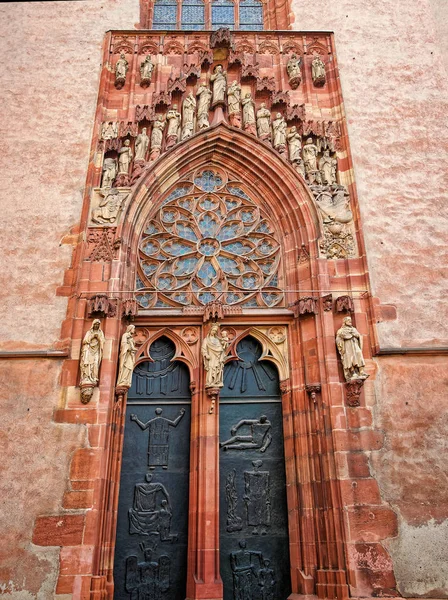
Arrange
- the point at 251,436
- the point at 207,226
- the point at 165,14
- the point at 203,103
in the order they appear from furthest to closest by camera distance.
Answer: the point at 165,14
the point at 203,103
the point at 207,226
the point at 251,436

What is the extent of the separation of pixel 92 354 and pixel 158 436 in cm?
175

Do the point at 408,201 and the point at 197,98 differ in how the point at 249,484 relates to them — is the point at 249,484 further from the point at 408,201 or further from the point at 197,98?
the point at 197,98

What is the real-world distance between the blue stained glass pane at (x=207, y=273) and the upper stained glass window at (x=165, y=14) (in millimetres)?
7147

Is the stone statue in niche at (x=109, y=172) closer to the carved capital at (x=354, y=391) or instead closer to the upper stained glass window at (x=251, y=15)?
the carved capital at (x=354, y=391)

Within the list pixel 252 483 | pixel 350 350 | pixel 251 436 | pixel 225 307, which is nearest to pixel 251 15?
pixel 225 307

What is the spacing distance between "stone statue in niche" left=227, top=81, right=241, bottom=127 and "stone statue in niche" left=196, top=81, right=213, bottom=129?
0.43m

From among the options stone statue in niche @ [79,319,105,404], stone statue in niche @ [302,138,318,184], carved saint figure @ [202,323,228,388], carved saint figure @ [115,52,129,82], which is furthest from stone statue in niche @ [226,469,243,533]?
carved saint figure @ [115,52,129,82]

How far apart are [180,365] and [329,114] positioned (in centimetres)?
628

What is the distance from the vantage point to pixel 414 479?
7.73 metres

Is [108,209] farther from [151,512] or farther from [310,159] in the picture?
[151,512]

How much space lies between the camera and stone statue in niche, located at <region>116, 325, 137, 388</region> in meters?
8.38

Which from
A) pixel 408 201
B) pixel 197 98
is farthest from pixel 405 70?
pixel 197 98

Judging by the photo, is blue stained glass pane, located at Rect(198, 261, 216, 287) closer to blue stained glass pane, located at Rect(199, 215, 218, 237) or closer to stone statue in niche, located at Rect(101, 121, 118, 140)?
blue stained glass pane, located at Rect(199, 215, 218, 237)

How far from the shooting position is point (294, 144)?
10.5m
